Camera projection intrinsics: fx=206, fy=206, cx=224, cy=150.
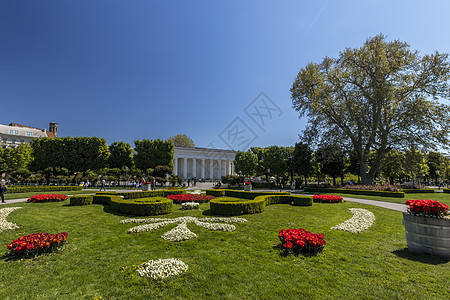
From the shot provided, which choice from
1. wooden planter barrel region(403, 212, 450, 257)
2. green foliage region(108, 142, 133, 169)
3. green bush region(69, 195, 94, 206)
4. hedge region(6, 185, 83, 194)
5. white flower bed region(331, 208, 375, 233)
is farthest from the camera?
green foliage region(108, 142, 133, 169)

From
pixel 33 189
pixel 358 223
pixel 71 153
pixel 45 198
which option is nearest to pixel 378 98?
pixel 358 223

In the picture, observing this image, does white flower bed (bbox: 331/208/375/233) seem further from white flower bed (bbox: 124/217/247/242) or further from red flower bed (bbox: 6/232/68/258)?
red flower bed (bbox: 6/232/68/258)

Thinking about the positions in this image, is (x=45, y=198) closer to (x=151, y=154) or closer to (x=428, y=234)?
(x=428, y=234)

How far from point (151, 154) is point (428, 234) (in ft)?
152

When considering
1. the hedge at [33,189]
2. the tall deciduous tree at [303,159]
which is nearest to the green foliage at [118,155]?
the hedge at [33,189]

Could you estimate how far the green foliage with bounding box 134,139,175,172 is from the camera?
46625 mm

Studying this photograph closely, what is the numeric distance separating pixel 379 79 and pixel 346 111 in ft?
18.0

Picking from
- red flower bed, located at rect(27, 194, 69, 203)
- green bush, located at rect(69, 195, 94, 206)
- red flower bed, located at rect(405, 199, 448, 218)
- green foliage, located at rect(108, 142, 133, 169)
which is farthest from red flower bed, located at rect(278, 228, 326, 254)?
green foliage, located at rect(108, 142, 133, 169)

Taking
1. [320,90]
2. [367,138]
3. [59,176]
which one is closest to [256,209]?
[320,90]

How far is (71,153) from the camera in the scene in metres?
40.6

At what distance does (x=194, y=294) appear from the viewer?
185 inches

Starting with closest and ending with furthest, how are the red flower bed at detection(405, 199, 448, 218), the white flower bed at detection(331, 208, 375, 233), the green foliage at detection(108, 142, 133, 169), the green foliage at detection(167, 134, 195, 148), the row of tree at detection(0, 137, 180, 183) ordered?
the red flower bed at detection(405, 199, 448, 218), the white flower bed at detection(331, 208, 375, 233), the row of tree at detection(0, 137, 180, 183), the green foliage at detection(108, 142, 133, 169), the green foliage at detection(167, 134, 195, 148)

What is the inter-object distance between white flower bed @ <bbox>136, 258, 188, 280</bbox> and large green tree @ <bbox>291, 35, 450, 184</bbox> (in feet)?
97.6

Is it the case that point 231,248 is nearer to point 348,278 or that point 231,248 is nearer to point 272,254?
point 272,254
